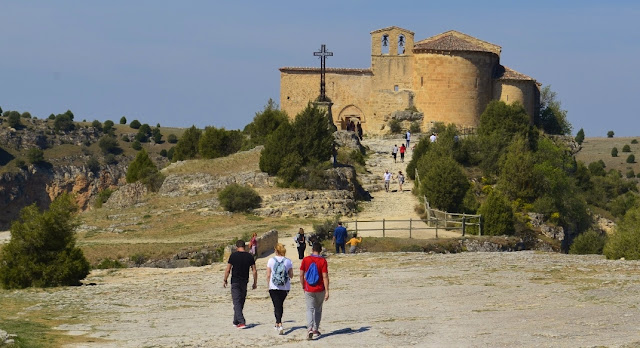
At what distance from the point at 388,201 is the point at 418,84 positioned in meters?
16.1

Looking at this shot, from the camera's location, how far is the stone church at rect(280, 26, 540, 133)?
5606 centimetres

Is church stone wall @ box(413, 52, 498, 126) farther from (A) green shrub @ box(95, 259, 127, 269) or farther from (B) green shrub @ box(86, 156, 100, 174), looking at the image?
(B) green shrub @ box(86, 156, 100, 174)

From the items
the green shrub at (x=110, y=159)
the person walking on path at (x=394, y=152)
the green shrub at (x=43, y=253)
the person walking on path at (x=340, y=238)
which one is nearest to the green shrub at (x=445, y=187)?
the person walking on path at (x=394, y=152)

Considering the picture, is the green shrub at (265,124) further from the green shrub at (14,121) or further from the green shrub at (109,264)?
the green shrub at (14,121)

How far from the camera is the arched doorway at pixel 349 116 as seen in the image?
58.3 m

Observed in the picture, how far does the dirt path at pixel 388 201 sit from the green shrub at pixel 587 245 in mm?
6228

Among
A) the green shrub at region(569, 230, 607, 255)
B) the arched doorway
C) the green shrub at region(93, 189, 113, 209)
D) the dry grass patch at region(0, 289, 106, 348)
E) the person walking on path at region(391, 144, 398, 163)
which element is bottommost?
the green shrub at region(569, 230, 607, 255)

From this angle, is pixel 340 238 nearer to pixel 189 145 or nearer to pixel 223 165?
pixel 223 165

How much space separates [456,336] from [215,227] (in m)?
22.6

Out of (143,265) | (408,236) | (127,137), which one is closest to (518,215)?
(408,236)

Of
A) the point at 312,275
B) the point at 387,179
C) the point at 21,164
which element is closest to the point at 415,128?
the point at 387,179

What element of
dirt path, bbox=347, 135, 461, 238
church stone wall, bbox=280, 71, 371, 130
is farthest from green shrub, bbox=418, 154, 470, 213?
church stone wall, bbox=280, 71, 371, 130

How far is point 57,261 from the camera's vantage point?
75.2 feet

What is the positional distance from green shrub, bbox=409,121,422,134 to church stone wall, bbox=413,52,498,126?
44 centimetres
